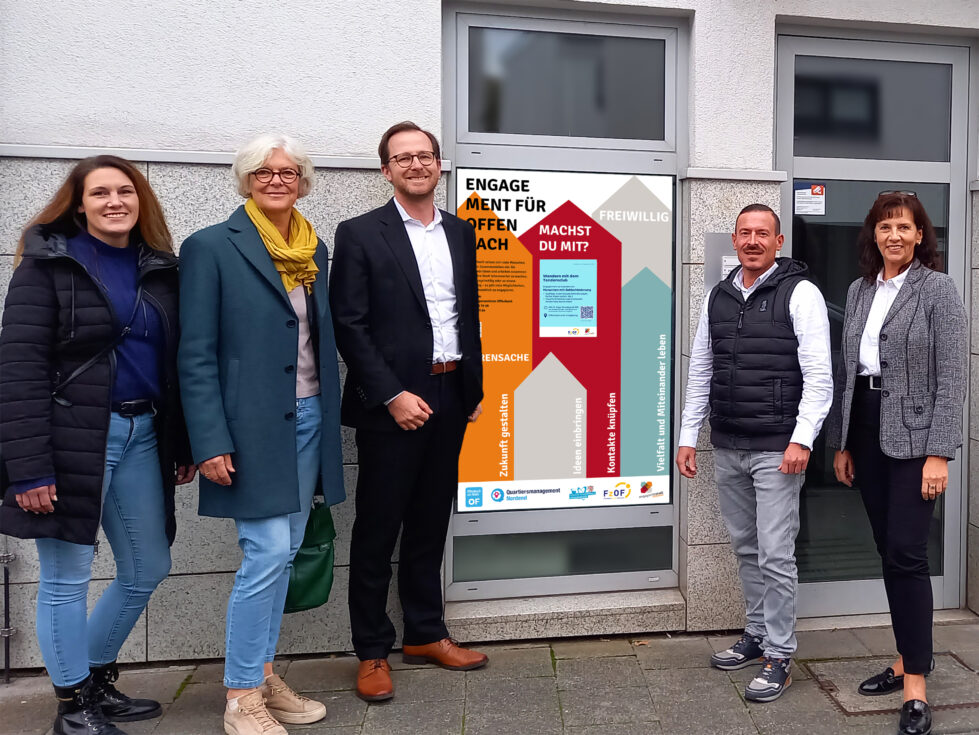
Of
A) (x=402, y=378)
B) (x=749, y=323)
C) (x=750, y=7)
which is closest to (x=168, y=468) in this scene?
(x=402, y=378)

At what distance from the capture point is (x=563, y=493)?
4219 millimetres

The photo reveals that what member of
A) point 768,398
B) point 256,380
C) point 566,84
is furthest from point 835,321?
point 256,380

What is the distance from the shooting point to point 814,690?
3.54m

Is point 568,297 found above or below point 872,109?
below

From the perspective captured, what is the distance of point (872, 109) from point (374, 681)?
3.71 meters

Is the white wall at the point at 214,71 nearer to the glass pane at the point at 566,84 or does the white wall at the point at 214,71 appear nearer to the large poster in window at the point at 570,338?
the glass pane at the point at 566,84

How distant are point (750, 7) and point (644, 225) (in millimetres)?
1138

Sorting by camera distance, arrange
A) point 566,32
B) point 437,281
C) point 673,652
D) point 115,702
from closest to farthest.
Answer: point 115,702 < point 437,281 < point 673,652 < point 566,32

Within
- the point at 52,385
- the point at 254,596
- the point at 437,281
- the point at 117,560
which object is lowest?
the point at 254,596

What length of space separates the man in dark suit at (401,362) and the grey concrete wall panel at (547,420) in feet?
1.87

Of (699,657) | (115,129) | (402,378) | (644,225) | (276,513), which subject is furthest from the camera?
(644,225)

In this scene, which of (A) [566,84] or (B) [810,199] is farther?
(B) [810,199]

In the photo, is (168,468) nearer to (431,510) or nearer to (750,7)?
(431,510)

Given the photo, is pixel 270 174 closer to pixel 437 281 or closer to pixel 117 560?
pixel 437 281
